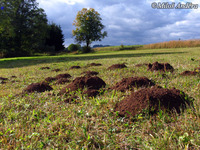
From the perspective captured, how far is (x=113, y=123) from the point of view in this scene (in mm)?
2346

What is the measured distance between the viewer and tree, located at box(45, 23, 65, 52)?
49438 millimetres

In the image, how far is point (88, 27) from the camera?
52.4 metres

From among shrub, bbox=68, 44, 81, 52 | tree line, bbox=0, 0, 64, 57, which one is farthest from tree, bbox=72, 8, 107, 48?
tree line, bbox=0, 0, 64, 57

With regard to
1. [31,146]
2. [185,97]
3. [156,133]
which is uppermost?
[185,97]

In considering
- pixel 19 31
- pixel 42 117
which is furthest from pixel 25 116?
pixel 19 31

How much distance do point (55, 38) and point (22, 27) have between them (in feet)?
43.2

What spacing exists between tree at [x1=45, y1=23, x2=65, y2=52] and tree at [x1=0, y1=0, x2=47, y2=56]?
27.2 ft

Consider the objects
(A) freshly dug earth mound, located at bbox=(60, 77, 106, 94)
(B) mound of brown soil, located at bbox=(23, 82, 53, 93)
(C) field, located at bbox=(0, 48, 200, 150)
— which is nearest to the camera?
(C) field, located at bbox=(0, 48, 200, 150)

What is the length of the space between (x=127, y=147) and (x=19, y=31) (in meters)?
41.7

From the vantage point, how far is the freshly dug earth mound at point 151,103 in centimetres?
245

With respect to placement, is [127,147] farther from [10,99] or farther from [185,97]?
[10,99]

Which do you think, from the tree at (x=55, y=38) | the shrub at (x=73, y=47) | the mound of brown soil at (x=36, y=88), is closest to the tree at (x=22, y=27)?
the tree at (x=55, y=38)

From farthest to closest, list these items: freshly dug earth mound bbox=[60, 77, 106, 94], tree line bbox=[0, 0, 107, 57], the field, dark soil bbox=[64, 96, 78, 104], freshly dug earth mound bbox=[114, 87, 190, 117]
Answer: tree line bbox=[0, 0, 107, 57] < freshly dug earth mound bbox=[60, 77, 106, 94] < dark soil bbox=[64, 96, 78, 104] < freshly dug earth mound bbox=[114, 87, 190, 117] < the field

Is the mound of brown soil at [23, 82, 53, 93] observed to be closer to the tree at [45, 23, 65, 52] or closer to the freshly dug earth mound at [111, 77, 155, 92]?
the freshly dug earth mound at [111, 77, 155, 92]
